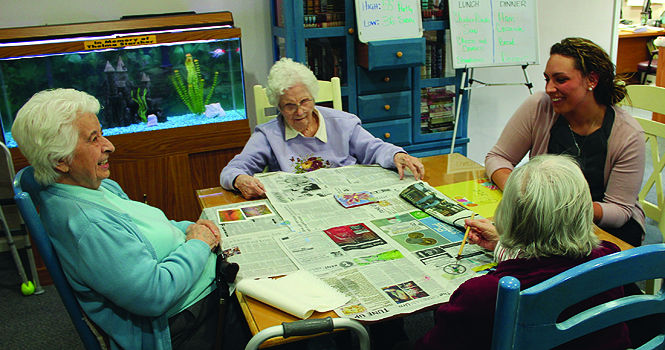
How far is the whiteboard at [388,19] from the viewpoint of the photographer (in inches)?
128

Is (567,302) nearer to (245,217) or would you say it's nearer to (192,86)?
(245,217)

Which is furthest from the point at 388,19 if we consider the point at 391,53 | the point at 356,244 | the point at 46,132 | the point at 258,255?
the point at 46,132

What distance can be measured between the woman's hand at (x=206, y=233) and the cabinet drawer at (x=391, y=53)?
186 centimetres

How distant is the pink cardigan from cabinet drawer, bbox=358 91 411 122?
1381mm

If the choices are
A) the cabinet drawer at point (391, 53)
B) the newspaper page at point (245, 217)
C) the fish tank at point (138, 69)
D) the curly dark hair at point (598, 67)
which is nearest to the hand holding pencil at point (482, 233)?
the newspaper page at point (245, 217)

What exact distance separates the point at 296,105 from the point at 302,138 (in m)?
0.16

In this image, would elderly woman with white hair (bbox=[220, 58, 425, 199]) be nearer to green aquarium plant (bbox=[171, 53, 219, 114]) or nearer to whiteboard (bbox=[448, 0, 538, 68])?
green aquarium plant (bbox=[171, 53, 219, 114])

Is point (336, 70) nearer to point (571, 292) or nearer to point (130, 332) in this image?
point (130, 332)

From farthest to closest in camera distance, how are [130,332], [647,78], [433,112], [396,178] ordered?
[647,78], [433,112], [396,178], [130,332]

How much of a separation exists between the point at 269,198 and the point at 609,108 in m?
1.32

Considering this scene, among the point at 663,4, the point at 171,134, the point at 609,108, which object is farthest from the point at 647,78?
the point at 171,134

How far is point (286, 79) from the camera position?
2295 millimetres

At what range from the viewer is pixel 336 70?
346 centimetres

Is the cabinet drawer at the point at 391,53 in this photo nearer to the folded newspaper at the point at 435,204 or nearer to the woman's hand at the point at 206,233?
the folded newspaper at the point at 435,204
